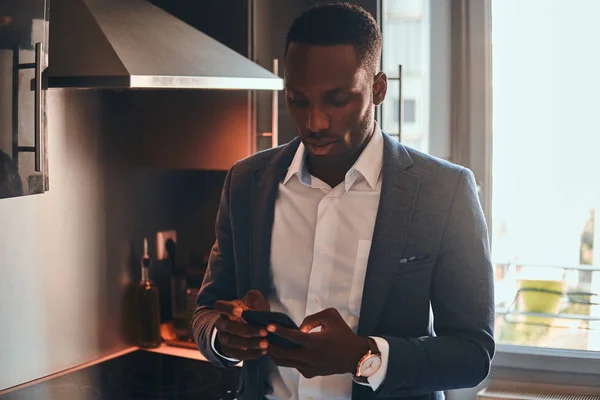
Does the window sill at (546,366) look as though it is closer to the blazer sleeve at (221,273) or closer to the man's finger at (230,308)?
the blazer sleeve at (221,273)

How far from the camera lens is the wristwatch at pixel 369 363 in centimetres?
131

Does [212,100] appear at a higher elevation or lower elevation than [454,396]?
A: higher

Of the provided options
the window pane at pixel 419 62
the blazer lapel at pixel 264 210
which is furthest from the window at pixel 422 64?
the blazer lapel at pixel 264 210

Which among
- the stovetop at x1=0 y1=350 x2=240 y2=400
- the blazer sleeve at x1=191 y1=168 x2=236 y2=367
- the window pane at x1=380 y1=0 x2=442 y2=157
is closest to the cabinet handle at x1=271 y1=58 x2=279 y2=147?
the window pane at x1=380 y1=0 x2=442 y2=157

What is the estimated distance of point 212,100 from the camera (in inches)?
94.3

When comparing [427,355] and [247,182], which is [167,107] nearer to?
[247,182]

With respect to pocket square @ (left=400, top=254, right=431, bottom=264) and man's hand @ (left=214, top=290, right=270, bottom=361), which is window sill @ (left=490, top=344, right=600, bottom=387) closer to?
pocket square @ (left=400, top=254, right=431, bottom=264)

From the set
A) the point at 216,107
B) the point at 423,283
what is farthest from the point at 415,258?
the point at 216,107

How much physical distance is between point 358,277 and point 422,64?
1.25 meters

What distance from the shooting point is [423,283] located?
142 centimetres

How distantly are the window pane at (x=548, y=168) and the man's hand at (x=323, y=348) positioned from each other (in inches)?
55.0

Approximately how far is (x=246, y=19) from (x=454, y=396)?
124 centimetres

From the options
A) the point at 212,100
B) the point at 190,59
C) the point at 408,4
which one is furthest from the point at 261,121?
the point at 408,4

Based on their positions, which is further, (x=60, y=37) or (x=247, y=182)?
(x=60, y=37)
